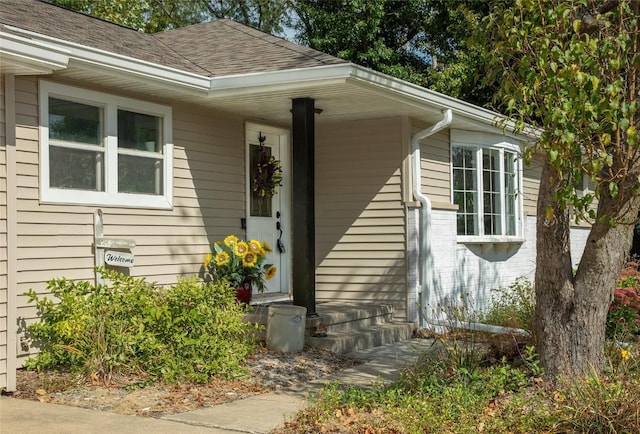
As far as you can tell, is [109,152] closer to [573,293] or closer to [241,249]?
[241,249]

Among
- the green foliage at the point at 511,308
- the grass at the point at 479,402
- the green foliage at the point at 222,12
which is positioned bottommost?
the grass at the point at 479,402

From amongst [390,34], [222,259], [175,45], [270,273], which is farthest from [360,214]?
[390,34]

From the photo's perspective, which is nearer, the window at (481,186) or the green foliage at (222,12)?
the window at (481,186)

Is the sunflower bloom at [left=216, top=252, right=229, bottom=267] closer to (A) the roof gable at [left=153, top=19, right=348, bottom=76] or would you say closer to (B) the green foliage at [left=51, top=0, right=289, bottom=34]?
(A) the roof gable at [left=153, top=19, right=348, bottom=76]

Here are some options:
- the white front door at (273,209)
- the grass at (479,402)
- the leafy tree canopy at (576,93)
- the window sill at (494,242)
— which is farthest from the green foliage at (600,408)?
the window sill at (494,242)

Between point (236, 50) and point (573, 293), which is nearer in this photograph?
point (573, 293)

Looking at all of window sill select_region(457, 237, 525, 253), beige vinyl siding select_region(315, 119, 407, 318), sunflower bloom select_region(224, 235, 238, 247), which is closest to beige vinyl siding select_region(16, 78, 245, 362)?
sunflower bloom select_region(224, 235, 238, 247)

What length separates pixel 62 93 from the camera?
291 inches

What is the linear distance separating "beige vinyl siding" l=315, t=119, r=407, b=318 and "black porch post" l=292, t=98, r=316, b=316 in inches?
67.8

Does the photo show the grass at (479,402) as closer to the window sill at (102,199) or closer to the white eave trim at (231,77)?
the white eave trim at (231,77)

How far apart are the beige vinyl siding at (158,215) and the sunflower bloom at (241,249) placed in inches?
15.4

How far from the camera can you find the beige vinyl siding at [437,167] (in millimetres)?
10391

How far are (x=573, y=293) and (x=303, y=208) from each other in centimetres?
364

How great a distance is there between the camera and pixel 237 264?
350 inches
